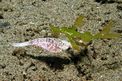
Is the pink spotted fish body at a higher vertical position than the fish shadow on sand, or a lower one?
higher

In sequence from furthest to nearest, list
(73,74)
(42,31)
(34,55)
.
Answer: (42,31) → (34,55) → (73,74)

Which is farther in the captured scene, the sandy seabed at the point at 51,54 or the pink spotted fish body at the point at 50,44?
the pink spotted fish body at the point at 50,44

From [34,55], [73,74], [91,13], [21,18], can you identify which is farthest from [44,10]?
[73,74]

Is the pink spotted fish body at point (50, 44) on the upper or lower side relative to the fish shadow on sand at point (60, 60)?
upper

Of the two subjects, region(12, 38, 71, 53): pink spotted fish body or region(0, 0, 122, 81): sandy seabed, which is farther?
region(12, 38, 71, 53): pink spotted fish body

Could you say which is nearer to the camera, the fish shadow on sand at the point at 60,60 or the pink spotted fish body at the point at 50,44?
the fish shadow on sand at the point at 60,60

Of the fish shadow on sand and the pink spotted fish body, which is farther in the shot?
the pink spotted fish body

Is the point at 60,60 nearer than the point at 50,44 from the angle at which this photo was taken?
Yes

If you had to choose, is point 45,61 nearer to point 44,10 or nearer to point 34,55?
point 34,55
